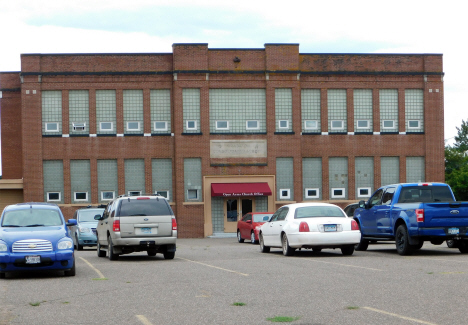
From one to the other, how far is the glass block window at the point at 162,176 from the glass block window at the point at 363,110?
11966 mm

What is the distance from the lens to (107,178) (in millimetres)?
43812

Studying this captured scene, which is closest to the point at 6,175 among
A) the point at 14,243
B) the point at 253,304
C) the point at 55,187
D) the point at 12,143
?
the point at 12,143

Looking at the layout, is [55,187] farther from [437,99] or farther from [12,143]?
[437,99]

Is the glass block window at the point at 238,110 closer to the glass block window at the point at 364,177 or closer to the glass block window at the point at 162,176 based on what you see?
the glass block window at the point at 162,176

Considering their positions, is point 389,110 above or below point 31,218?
above

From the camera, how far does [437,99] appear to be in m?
45.6

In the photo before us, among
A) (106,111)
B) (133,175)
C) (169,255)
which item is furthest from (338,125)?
(169,255)

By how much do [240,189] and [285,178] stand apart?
314cm

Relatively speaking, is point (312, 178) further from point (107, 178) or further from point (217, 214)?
point (107, 178)

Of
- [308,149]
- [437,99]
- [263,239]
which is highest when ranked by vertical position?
[437,99]

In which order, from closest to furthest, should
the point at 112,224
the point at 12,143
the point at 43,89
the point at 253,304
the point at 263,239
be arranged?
1. the point at 253,304
2. the point at 112,224
3. the point at 263,239
4. the point at 43,89
5. the point at 12,143

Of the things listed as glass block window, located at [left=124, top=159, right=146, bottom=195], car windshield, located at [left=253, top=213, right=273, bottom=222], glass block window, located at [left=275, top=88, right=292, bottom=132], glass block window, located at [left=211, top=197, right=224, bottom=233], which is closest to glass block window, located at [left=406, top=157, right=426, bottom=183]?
glass block window, located at [left=275, top=88, right=292, bottom=132]

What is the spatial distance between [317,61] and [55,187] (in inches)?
698

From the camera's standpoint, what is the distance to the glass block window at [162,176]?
44156 millimetres
